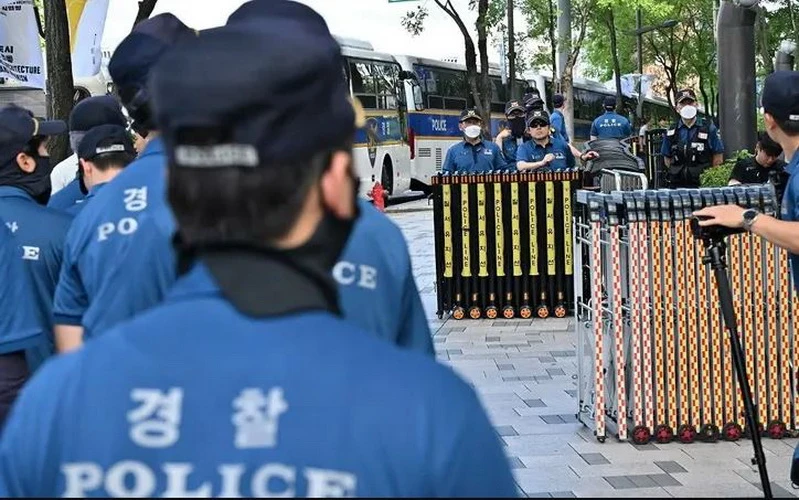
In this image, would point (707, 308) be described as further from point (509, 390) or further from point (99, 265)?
point (99, 265)

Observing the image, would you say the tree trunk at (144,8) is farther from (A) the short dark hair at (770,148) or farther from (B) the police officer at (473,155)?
(A) the short dark hair at (770,148)

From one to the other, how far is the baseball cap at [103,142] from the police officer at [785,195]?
7.14 feet

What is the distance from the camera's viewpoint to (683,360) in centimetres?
700

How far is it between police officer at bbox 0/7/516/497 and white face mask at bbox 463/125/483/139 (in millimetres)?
12114

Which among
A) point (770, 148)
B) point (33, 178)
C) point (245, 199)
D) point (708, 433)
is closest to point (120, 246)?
Result: point (33, 178)

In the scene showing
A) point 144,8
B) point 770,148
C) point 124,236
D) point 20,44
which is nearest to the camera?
point 124,236

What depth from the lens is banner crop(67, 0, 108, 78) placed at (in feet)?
39.3

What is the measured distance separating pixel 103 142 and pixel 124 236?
1.37 metres

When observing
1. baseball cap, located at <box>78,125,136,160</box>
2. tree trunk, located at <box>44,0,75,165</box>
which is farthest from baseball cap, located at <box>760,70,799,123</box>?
tree trunk, located at <box>44,0,75,165</box>

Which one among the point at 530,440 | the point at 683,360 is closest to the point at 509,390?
the point at 530,440

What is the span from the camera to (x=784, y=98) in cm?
527

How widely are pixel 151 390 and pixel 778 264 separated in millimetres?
5912

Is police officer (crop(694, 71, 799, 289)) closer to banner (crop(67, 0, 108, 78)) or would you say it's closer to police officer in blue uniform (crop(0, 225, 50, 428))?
police officer in blue uniform (crop(0, 225, 50, 428))

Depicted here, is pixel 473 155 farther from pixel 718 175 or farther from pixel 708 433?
pixel 708 433
